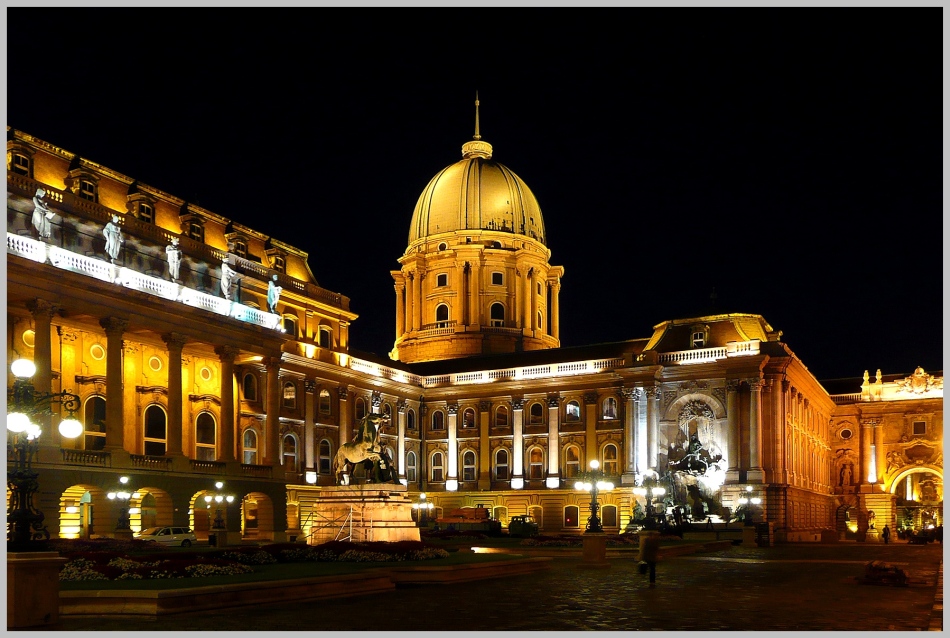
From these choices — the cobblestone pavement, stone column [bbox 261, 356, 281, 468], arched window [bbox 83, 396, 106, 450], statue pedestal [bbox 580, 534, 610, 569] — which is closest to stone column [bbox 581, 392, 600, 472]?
stone column [bbox 261, 356, 281, 468]

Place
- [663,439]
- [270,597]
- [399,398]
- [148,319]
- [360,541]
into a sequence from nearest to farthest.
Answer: [270,597], [360,541], [148,319], [663,439], [399,398]

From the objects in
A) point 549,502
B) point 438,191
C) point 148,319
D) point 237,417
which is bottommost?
point 549,502

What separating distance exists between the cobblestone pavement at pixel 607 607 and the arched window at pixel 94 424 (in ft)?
116

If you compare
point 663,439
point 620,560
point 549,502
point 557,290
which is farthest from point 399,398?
point 620,560

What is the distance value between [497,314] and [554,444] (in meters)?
24.2

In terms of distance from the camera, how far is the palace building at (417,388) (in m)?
60.5

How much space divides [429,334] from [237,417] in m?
45.4

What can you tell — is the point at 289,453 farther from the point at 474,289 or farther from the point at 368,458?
the point at 368,458

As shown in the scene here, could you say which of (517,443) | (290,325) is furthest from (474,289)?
(290,325)

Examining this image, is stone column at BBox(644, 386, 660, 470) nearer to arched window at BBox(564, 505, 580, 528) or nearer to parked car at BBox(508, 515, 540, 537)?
arched window at BBox(564, 505, 580, 528)

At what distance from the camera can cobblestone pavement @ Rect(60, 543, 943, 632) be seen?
22203 mm

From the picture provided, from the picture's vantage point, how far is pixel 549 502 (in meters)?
95.6

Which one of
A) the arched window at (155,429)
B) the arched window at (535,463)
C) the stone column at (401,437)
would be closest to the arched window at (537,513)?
the arched window at (535,463)

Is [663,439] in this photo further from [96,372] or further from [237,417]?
[96,372]
